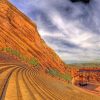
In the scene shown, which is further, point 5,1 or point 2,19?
point 5,1

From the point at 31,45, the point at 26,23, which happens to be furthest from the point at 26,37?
the point at 26,23

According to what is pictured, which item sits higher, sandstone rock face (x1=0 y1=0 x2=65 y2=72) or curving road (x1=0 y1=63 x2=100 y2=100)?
sandstone rock face (x1=0 y1=0 x2=65 y2=72)

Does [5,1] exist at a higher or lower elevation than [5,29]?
higher

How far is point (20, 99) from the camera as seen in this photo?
7969mm

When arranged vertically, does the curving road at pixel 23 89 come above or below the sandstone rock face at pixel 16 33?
below

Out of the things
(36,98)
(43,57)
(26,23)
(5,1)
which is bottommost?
(36,98)

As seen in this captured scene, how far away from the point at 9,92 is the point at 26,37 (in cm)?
5504

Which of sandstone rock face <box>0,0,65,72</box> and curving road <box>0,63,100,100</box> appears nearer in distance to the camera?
curving road <box>0,63,100,100</box>

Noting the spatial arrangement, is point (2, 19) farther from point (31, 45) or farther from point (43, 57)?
point (43, 57)

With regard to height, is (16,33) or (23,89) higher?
(16,33)

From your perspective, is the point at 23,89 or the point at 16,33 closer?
the point at 23,89

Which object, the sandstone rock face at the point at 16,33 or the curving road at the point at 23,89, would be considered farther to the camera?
the sandstone rock face at the point at 16,33

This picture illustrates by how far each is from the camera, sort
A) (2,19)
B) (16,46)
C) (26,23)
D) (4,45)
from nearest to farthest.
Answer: (4,45) < (16,46) < (2,19) < (26,23)

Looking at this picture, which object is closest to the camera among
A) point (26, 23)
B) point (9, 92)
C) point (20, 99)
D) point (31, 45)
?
point (20, 99)
